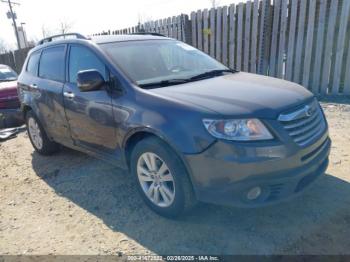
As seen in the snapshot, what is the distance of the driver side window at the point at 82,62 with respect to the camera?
139 inches

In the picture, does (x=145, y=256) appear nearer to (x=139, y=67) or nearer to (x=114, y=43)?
(x=139, y=67)

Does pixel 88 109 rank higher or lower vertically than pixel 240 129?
lower

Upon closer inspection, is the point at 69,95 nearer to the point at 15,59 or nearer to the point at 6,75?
the point at 6,75

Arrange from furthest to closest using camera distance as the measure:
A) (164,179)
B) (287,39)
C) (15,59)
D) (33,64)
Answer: (15,59), (287,39), (33,64), (164,179)

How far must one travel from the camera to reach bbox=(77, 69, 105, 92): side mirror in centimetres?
323

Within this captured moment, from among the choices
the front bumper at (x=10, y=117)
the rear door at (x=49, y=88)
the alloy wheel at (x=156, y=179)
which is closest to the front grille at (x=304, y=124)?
the alloy wheel at (x=156, y=179)

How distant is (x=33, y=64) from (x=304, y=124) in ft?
14.0

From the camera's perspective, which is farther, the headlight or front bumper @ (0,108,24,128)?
front bumper @ (0,108,24,128)

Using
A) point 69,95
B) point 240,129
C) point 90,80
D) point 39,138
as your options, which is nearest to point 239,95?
point 240,129

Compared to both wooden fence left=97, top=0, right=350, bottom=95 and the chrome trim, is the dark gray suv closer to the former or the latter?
the chrome trim

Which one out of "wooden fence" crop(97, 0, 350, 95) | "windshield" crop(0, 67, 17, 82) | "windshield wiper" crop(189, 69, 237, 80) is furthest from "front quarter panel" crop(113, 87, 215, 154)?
"windshield" crop(0, 67, 17, 82)

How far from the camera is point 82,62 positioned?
384 centimetres

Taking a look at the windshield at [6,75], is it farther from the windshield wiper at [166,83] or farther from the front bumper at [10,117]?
the windshield wiper at [166,83]

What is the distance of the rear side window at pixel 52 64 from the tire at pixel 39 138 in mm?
840
